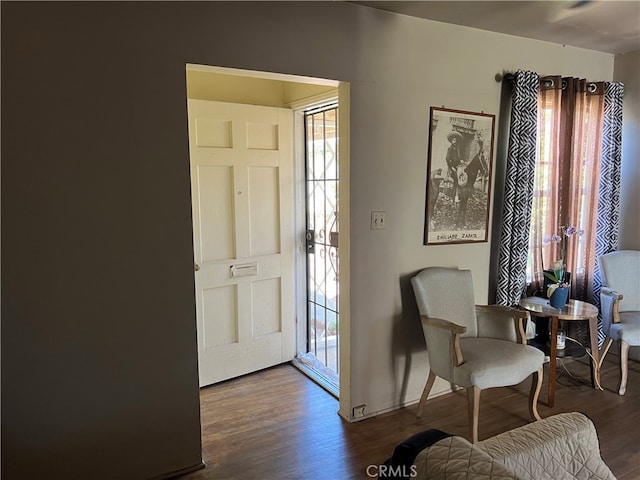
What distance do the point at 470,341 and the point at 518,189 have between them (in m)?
1.08

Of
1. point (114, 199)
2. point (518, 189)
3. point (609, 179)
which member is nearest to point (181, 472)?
point (114, 199)

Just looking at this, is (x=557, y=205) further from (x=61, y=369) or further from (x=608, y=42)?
(x=61, y=369)

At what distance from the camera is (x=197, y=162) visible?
301 centimetres

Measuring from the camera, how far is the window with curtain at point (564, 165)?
3303 mm

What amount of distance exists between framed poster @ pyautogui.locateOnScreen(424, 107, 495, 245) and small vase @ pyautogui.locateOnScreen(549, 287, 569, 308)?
57cm

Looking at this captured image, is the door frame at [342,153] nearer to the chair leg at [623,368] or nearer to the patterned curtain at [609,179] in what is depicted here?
the chair leg at [623,368]

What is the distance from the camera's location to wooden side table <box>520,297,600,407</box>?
9.48 ft

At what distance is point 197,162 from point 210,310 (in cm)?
101

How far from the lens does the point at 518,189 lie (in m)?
3.07

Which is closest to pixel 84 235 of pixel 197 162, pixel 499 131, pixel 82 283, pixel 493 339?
pixel 82 283

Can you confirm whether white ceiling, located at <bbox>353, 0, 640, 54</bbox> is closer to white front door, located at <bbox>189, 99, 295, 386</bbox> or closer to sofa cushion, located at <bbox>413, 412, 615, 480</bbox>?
white front door, located at <bbox>189, 99, 295, 386</bbox>

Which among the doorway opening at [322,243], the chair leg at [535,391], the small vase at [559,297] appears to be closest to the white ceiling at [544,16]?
the doorway opening at [322,243]

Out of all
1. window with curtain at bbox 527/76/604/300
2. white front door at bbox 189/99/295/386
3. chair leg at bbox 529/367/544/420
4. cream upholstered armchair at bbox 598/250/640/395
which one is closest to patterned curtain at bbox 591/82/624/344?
window with curtain at bbox 527/76/604/300

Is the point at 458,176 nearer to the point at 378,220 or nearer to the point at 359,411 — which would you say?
the point at 378,220
